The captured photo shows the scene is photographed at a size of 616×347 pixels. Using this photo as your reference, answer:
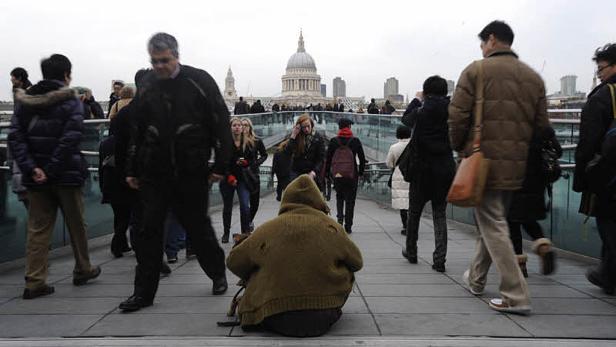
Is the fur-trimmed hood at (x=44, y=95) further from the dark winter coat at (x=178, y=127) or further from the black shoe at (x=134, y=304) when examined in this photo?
the black shoe at (x=134, y=304)

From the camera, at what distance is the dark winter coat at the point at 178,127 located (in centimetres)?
525

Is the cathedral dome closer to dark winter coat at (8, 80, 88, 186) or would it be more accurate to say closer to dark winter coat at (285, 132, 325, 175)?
dark winter coat at (285, 132, 325, 175)

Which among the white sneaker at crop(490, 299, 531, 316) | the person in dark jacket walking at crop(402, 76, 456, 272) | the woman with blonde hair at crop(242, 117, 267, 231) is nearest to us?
the white sneaker at crop(490, 299, 531, 316)

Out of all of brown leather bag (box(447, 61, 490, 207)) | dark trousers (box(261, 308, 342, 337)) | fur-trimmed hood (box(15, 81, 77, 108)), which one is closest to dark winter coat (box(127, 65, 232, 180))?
fur-trimmed hood (box(15, 81, 77, 108))

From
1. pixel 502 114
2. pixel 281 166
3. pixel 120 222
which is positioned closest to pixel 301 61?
pixel 281 166

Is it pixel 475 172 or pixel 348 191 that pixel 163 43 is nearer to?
pixel 475 172

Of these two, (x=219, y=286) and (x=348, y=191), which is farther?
(x=348, y=191)

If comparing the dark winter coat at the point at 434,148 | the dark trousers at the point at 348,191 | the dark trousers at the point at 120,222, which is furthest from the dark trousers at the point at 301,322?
the dark trousers at the point at 348,191

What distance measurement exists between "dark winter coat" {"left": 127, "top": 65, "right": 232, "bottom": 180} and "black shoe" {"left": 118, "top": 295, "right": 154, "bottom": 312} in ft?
2.85

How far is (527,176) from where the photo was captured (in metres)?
6.25

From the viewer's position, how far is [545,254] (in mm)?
5660

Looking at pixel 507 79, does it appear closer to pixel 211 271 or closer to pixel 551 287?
pixel 551 287

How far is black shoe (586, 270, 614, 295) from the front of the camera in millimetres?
5832

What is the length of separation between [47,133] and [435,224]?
362cm
